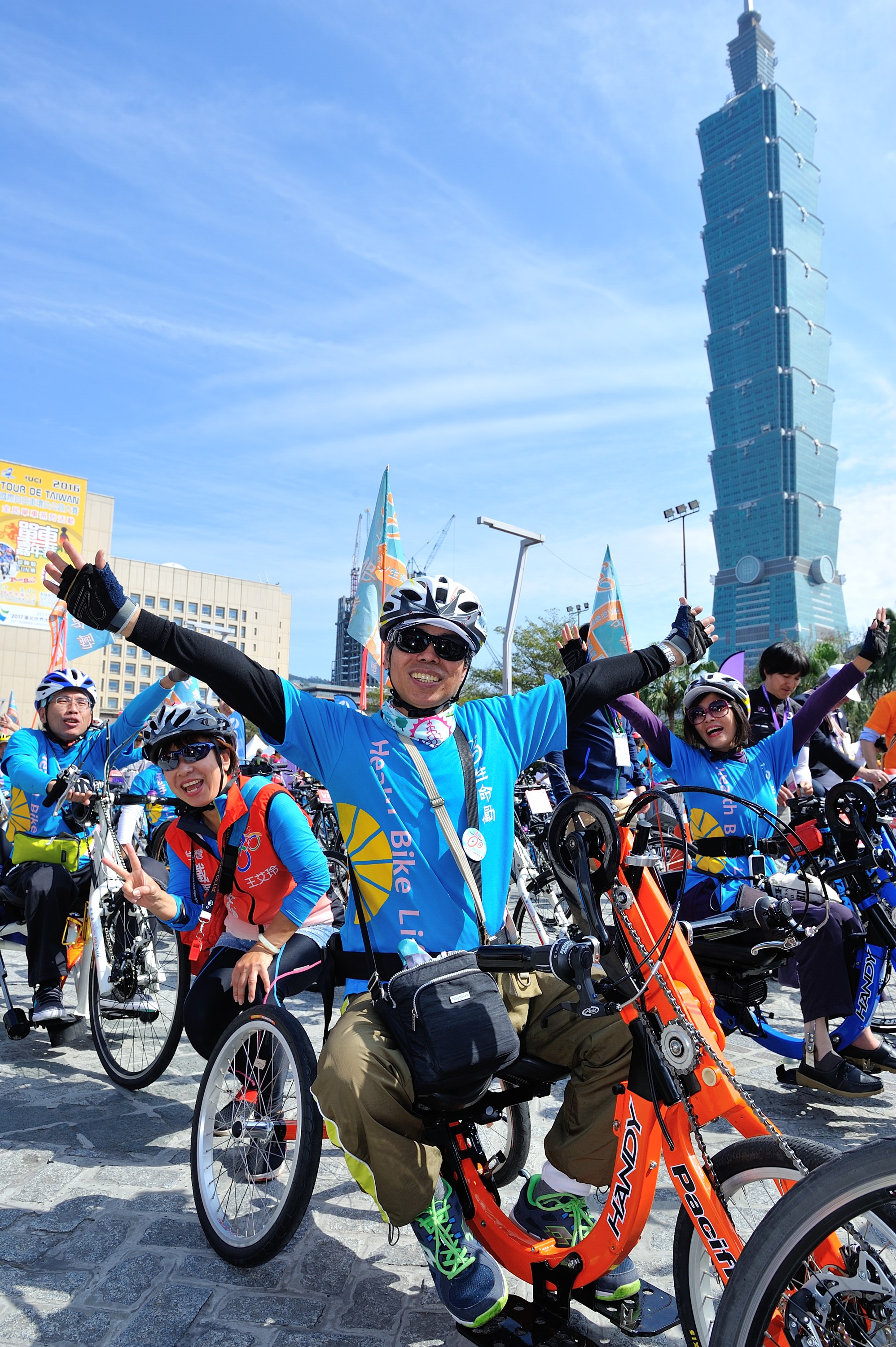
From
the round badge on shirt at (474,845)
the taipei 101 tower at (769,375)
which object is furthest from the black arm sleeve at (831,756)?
the taipei 101 tower at (769,375)

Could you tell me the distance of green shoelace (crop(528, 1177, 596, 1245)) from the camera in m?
2.38

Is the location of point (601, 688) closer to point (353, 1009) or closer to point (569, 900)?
point (569, 900)

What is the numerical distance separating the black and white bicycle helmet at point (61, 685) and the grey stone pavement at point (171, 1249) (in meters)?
2.42

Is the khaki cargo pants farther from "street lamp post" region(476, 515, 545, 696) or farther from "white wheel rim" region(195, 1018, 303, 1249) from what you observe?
"street lamp post" region(476, 515, 545, 696)

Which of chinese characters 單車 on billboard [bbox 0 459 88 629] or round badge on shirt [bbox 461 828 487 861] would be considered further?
chinese characters 單車 on billboard [bbox 0 459 88 629]

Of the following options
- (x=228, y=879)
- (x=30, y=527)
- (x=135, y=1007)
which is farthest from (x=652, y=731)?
(x=30, y=527)

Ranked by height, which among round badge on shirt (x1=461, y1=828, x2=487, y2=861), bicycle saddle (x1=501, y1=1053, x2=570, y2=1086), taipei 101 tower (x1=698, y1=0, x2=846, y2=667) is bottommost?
bicycle saddle (x1=501, y1=1053, x2=570, y2=1086)

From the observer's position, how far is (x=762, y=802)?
441 centimetres

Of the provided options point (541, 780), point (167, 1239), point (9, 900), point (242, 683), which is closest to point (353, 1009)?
point (242, 683)

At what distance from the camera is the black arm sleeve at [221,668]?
8.48 feet

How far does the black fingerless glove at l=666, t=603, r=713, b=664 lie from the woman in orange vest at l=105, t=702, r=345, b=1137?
1719 millimetres

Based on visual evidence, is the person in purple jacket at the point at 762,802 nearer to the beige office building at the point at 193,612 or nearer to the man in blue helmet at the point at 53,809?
the man in blue helmet at the point at 53,809

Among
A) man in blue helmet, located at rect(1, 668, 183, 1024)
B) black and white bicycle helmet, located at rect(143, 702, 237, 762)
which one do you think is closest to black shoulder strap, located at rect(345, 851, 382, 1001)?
black and white bicycle helmet, located at rect(143, 702, 237, 762)

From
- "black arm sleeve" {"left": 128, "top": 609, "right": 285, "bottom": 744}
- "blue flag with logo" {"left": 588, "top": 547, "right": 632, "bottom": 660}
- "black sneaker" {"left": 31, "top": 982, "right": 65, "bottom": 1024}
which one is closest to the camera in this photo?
"black arm sleeve" {"left": 128, "top": 609, "right": 285, "bottom": 744}
